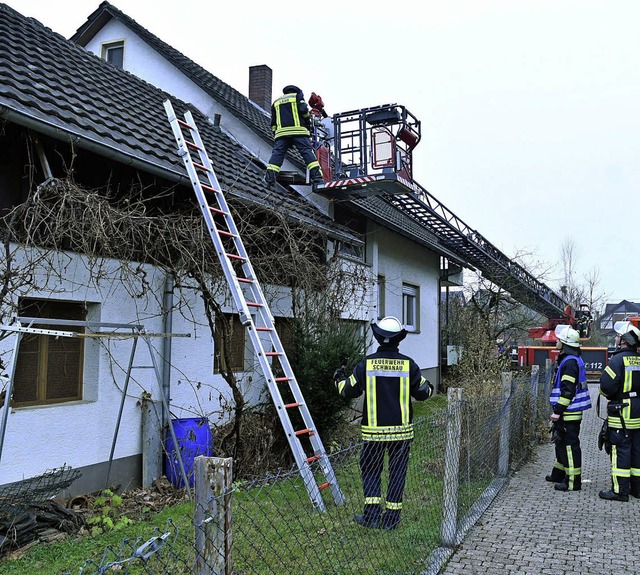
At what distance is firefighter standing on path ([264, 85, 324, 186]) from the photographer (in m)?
9.31

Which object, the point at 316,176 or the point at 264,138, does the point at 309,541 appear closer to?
the point at 316,176

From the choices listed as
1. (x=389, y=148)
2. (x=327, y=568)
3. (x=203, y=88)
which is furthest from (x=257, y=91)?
(x=327, y=568)

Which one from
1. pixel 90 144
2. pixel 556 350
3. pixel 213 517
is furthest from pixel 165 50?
pixel 556 350

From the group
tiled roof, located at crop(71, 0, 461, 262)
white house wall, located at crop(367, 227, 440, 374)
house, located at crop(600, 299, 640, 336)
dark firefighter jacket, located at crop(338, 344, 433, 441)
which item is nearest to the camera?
dark firefighter jacket, located at crop(338, 344, 433, 441)

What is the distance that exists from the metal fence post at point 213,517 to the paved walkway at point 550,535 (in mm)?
2679

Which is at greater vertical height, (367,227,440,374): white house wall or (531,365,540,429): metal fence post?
(367,227,440,374): white house wall

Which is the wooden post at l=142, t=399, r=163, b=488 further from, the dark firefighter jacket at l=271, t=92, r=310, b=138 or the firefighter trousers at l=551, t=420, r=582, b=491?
the dark firefighter jacket at l=271, t=92, r=310, b=138

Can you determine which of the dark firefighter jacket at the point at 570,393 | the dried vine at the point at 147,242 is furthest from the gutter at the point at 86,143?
the dark firefighter jacket at the point at 570,393

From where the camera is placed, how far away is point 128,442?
6.47 metres

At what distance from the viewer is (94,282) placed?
6055 millimetres

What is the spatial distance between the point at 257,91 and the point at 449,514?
13.2m

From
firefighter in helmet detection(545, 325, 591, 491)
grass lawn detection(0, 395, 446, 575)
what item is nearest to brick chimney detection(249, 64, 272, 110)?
firefighter in helmet detection(545, 325, 591, 491)

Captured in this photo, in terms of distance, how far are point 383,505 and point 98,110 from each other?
17.5 ft

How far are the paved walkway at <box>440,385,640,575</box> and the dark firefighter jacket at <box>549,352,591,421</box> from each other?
824mm
